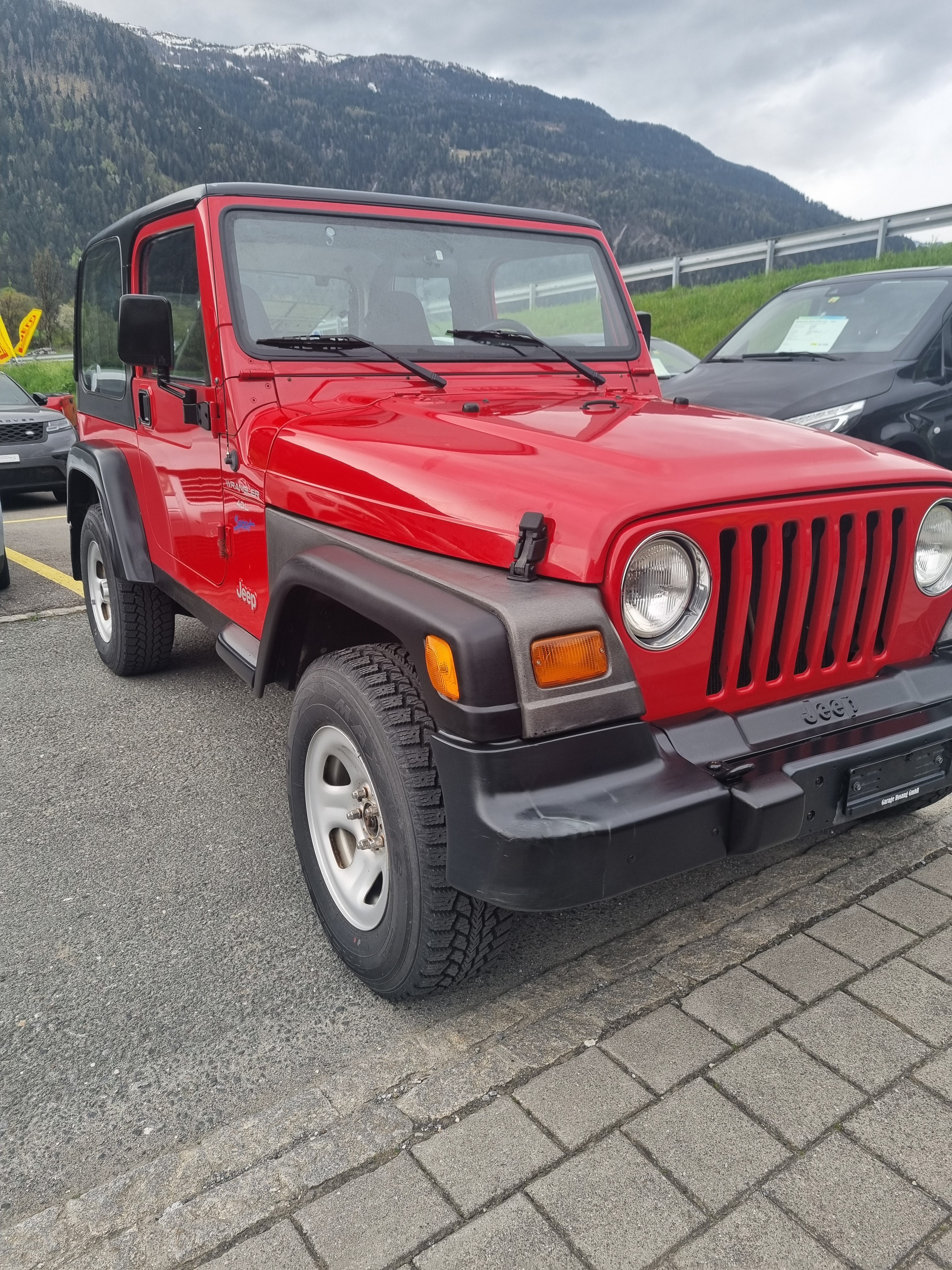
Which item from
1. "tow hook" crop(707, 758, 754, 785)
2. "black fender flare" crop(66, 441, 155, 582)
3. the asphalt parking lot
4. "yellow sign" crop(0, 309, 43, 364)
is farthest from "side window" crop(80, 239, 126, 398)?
"yellow sign" crop(0, 309, 43, 364)

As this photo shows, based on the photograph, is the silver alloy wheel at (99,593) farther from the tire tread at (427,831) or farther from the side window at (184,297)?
the tire tread at (427,831)

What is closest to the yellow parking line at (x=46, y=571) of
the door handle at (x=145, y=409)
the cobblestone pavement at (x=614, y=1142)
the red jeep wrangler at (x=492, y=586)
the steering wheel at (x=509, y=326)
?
the door handle at (x=145, y=409)

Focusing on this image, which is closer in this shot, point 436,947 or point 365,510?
point 436,947

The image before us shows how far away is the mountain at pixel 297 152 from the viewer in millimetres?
89750

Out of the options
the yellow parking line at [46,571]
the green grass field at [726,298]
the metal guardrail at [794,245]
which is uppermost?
the metal guardrail at [794,245]

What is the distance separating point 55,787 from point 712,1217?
9.27 feet

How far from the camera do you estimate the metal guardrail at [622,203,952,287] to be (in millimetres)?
13805

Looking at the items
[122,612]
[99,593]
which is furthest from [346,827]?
[99,593]

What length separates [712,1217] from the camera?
171 centimetres

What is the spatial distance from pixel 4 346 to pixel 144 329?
77.3 feet

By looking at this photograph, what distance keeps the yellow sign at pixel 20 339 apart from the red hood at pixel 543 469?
22.7 metres

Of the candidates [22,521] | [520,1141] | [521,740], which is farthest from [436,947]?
[22,521]

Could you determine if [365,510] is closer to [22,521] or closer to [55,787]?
[55,787]

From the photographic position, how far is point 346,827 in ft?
8.02
